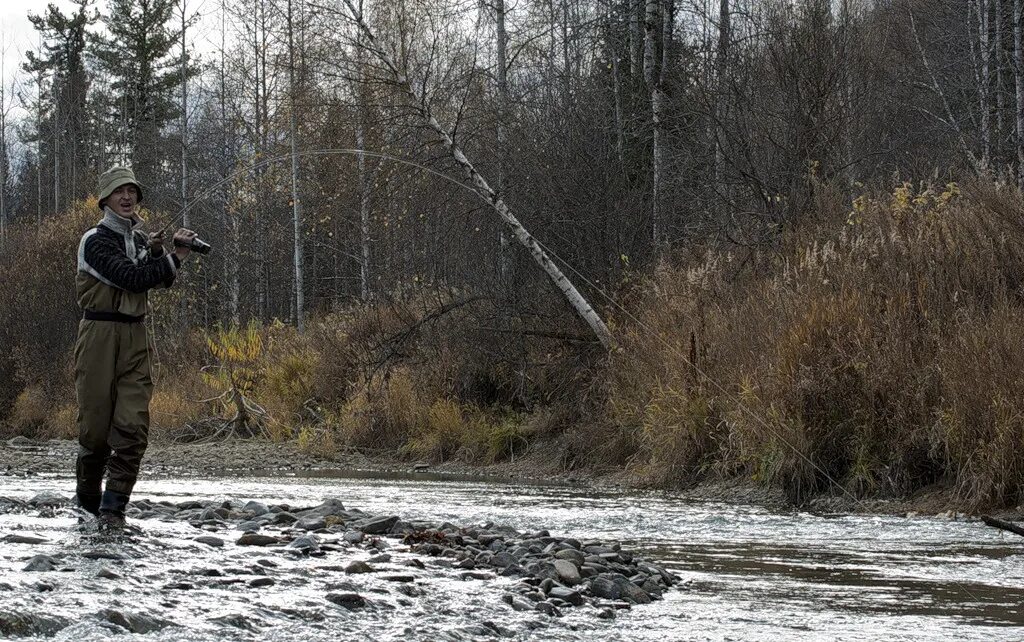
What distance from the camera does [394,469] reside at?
16.3 meters

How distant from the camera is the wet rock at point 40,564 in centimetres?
590

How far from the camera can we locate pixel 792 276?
12586 millimetres

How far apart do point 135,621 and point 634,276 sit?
1088cm

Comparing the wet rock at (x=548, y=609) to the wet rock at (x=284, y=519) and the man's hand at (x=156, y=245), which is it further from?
the wet rock at (x=284, y=519)

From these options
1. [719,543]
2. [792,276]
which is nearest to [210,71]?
[792,276]

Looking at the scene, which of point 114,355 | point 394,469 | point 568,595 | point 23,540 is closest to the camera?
point 568,595

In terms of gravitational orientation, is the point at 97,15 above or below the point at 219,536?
above

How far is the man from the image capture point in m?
7.07

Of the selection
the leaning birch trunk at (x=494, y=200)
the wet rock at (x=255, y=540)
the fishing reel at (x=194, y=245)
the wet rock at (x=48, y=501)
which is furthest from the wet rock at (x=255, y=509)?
the leaning birch trunk at (x=494, y=200)

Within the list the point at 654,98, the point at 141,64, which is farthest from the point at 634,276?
the point at 141,64

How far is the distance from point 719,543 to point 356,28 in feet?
30.2

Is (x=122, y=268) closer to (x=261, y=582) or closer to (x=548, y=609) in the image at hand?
(x=261, y=582)

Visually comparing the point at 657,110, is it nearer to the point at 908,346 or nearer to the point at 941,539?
the point at 908,346

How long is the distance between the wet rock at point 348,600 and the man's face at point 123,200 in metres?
2.67
